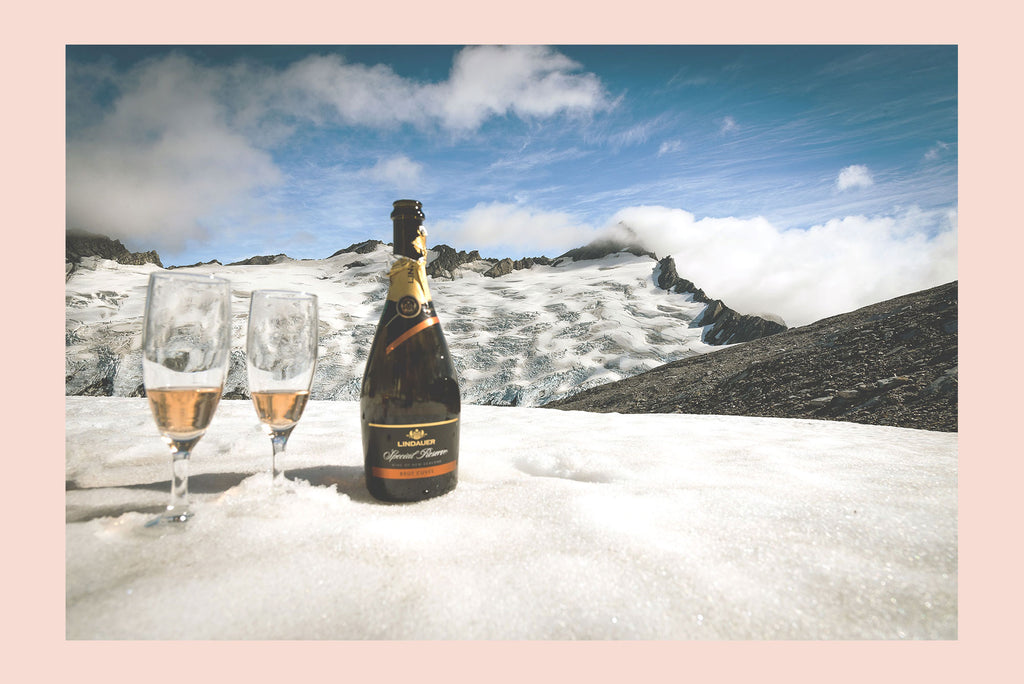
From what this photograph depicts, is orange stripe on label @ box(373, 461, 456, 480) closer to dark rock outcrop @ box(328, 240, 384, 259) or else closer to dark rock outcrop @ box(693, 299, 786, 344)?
dark rock outcrop @ box(693, 299, 786, 344)

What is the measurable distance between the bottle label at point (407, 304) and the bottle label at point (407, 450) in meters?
0.38

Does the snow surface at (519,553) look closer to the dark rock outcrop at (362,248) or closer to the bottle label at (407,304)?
the bottle label at (407,304)

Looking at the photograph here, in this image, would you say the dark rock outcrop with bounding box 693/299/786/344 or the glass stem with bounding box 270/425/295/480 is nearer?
the glass stem with bounding box 270/425/295/480

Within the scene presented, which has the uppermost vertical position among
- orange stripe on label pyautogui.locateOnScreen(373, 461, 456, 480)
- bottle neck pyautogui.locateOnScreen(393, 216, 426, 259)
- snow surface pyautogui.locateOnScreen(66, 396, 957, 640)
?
bottle neck pyautogui.locateOnScreen(393, 216, 426, 259)

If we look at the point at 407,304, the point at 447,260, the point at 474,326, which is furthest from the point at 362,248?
the point at 407,304

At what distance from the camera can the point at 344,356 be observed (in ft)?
64.8

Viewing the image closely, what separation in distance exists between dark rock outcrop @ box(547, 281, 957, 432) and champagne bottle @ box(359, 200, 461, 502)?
14.2 feet

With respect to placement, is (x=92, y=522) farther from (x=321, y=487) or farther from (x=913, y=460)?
(x=913, y=460)

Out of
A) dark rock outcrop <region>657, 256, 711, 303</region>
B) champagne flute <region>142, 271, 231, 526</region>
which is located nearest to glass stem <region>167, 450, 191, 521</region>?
champagne flute <region>142, 271, 231, 526</region>

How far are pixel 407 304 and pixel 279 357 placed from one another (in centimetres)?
49

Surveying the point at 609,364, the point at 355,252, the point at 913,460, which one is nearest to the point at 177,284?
the point at 913,460

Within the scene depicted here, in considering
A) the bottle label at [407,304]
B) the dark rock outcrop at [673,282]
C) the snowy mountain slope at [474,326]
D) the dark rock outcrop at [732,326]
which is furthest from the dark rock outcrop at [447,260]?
the bottle label at [407,304]

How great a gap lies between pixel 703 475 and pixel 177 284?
1811mm

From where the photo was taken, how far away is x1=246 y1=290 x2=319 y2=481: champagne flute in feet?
4.41
